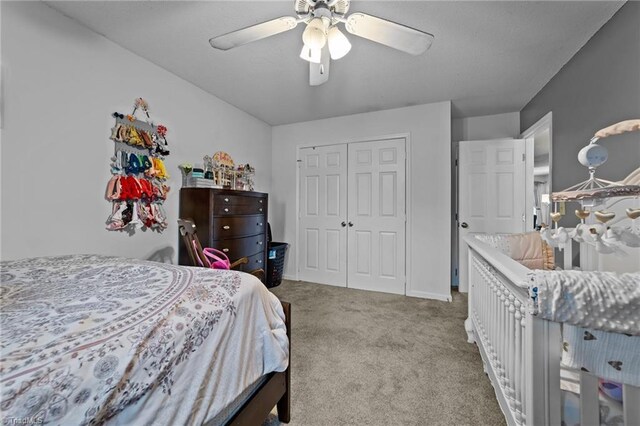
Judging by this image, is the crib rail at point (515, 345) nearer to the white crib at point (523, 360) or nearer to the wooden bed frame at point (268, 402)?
the white crib at point (523, 360)

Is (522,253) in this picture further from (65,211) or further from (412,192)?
(65,211)

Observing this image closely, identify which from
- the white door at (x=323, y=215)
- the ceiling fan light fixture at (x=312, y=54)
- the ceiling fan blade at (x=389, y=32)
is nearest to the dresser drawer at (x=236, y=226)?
the white door at (x=323, y=215)

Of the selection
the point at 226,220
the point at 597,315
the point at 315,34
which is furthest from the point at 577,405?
the point at 226,220

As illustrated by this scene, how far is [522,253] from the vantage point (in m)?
1.84

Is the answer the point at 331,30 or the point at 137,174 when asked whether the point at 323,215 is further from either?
the point at 331,30

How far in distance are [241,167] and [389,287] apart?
8.02 feet

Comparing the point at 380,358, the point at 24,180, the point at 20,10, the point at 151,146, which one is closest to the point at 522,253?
the point at 380,358

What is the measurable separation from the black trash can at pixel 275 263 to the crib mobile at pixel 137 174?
53.7 inches

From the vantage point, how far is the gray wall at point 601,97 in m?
1.48

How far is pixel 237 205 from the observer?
8.41 feet

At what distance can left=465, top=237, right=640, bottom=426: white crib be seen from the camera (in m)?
0.78

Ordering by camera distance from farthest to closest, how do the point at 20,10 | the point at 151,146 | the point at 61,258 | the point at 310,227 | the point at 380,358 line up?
the point at 310,227 < the point at 151,146 < the point at 380,358 < the point at 20,10 < the point at 61,258

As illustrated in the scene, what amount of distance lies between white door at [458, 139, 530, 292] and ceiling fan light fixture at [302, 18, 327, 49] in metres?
2.62

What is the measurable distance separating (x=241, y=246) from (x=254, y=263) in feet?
0.94
